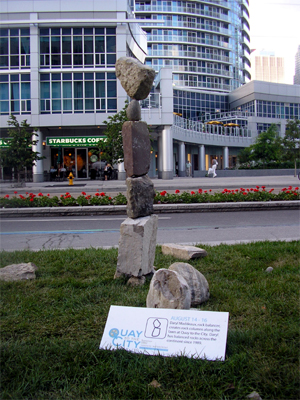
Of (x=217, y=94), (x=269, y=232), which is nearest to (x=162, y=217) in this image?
(x=269, y=232)

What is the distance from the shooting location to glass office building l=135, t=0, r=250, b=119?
230ft

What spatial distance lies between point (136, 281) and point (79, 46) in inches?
1255

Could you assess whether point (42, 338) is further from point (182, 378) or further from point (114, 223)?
point (114, 223)

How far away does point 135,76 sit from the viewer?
455cm

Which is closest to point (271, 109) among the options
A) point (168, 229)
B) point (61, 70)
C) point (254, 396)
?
point (61, 70)

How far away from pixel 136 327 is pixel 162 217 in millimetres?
8031

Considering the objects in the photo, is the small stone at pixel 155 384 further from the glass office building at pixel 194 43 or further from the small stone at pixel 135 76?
the glass office building at pixel 194 43

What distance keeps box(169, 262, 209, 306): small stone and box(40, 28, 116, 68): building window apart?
31014 mm

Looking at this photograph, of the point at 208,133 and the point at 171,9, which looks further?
the point at 171,9

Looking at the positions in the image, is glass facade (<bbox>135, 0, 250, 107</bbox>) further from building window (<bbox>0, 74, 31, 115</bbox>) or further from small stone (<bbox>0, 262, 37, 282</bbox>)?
small stone (<bbox>0, 262, 37, 282</bbox>)

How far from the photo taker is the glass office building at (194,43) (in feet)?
230

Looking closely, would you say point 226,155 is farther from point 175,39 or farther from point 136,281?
point 136,281

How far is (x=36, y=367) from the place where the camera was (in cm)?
258

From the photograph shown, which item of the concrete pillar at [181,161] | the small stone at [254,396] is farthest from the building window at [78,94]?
the small stone at [254,396]
